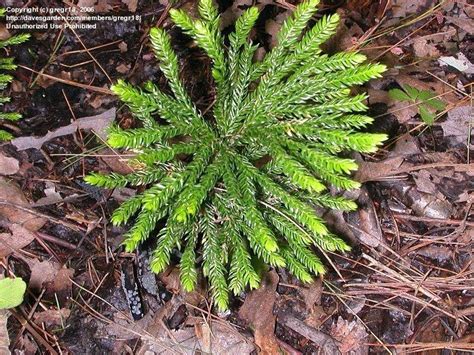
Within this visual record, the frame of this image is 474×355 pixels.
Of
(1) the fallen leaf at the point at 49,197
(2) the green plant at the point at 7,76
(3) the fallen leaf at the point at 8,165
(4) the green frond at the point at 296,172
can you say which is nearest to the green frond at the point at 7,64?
(2) the green plant at the point at 7,76

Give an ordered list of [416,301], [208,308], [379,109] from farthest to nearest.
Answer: [379,109], [416,301], [208,308]

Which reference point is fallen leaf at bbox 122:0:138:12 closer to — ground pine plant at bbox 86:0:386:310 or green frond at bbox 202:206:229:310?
ground pine plant at bbox 86:0:386:310

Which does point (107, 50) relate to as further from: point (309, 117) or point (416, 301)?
point (416, 301)

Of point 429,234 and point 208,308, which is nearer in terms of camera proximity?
point 208,308

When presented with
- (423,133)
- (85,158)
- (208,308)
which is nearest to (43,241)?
(85,158)

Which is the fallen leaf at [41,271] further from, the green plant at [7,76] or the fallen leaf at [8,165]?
the green plant at [7,76]

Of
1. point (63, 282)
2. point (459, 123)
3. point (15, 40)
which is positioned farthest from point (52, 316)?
point (459, 123)

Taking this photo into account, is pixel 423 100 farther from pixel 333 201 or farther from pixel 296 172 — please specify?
pixel 296 172
